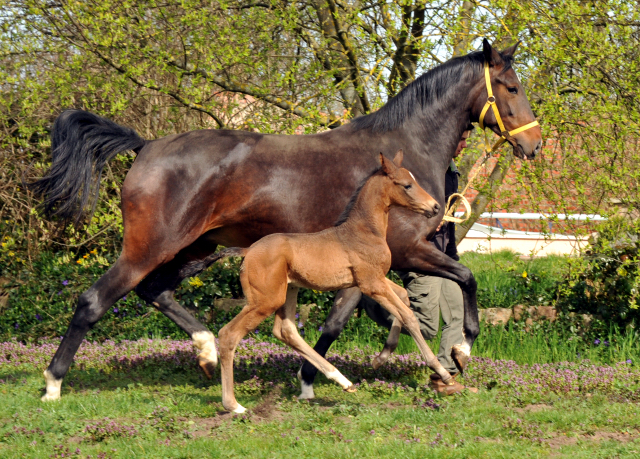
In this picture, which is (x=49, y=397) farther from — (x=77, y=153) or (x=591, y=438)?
(x=591, y=438)

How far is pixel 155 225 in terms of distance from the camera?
5.04m

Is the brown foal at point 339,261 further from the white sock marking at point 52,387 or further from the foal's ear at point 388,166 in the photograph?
the white sock marking at point 52,387

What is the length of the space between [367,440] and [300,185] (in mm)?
1913

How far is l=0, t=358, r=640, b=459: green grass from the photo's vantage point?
3.89 m

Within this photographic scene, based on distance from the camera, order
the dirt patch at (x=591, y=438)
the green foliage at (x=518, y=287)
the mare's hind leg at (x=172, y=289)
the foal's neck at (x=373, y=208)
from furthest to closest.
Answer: the green foliage at (x=518, y=287)
the mare's hind leg at (x=172, y=289)
the foal's neck at (x=373, y=208)
the dirt patch at (x=591, y=438)

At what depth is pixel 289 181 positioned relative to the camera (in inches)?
198

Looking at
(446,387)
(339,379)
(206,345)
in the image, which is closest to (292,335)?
(339,379)

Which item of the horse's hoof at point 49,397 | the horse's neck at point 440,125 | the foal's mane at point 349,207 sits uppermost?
the horse's neck at point 440,125

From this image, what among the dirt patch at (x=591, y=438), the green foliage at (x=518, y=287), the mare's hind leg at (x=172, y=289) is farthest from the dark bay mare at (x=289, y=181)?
the green foliage at (x=518, y=287)

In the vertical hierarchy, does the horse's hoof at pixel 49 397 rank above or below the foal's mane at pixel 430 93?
below

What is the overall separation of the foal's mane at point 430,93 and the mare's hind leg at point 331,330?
1.33m

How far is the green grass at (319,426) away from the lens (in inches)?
153

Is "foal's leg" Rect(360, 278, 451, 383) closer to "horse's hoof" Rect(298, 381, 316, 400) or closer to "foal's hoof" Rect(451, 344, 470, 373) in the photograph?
"foal's hoof" Rect(451, 344, 470, 373)

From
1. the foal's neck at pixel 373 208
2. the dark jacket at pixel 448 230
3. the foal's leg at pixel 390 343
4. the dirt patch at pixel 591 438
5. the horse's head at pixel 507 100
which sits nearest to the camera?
the dirt patch at pixel 591 438
